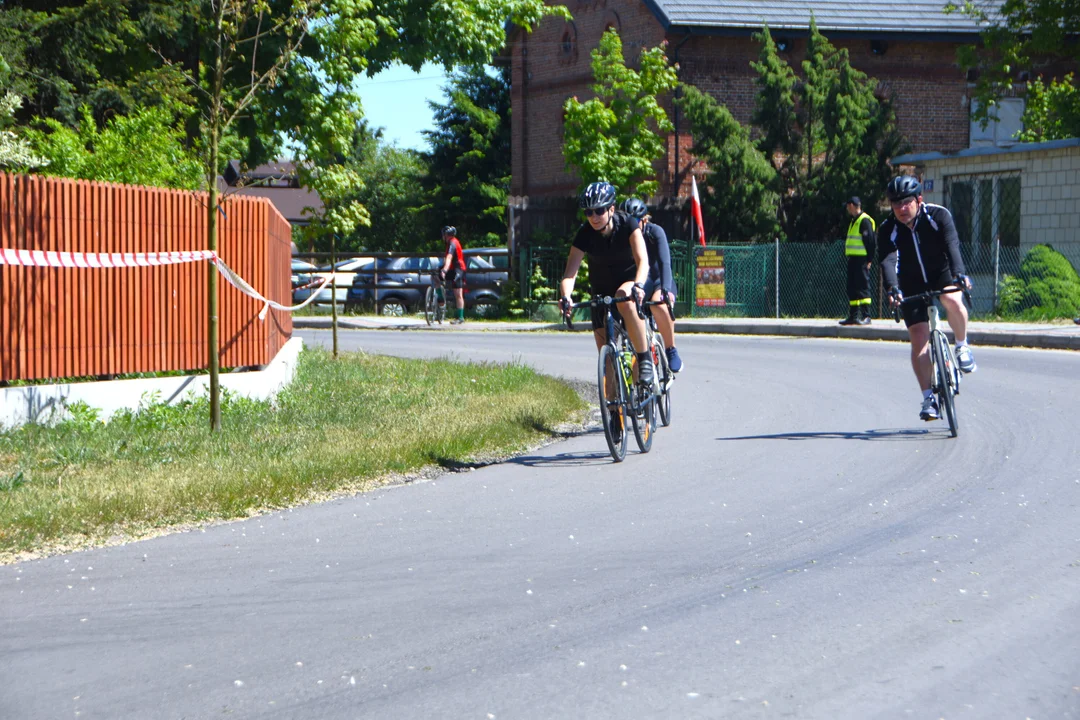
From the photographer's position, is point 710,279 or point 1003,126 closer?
point 710,279

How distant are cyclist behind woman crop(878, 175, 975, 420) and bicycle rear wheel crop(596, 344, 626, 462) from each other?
224 centimetres

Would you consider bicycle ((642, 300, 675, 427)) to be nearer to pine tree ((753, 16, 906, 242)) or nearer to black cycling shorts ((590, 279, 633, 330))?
black cycling shorts ((590, 279, 633, 330))

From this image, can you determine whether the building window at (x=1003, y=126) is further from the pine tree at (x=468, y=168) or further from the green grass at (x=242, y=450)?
the green grass at (x=242, y=450)

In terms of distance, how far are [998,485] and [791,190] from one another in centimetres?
2305

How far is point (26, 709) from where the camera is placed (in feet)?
13.9

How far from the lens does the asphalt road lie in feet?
14.1

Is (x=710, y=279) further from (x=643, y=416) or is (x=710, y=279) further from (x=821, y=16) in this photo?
(x=643, y=416)

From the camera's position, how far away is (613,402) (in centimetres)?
918

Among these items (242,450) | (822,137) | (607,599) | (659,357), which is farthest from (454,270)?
(607,599)

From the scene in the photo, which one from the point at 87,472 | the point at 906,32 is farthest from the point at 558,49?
the point at 87,472

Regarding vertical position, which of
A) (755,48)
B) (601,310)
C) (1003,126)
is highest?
(755,48)

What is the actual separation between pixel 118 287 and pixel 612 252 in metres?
4.14

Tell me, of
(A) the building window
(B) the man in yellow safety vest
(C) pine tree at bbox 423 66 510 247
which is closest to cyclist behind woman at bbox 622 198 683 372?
(B) the man in yellow safety vest

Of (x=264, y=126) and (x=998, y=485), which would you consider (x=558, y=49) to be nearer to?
(x=264, y=126)
